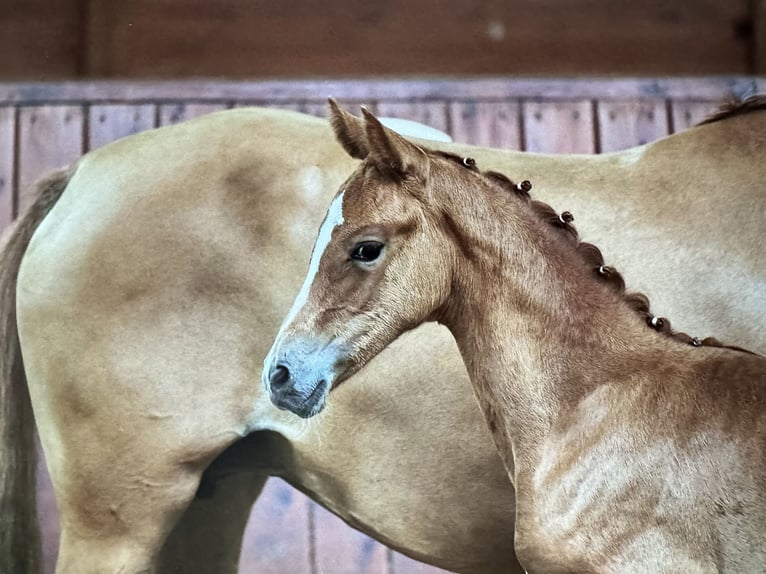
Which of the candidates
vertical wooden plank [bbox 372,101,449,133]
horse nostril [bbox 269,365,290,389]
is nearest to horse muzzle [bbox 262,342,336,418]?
horse nostril [bbox 269,365,290,389]

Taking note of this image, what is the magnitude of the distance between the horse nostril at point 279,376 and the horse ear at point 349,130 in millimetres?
311

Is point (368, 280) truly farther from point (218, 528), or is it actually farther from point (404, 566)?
point (404, 566)

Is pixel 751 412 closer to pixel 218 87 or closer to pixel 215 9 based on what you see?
pixel 218 87

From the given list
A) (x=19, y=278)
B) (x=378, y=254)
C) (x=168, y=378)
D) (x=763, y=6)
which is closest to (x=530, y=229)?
(x=378, y=254)

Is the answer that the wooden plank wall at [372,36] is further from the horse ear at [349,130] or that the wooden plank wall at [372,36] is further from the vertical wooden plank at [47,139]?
the horse ear at [349,130]

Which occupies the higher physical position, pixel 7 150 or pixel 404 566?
pixel 7 150

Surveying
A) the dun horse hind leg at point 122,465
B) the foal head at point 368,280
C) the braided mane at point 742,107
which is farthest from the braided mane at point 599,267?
the dun horse hind leg at point 122,465

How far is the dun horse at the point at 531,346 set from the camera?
1.15 m

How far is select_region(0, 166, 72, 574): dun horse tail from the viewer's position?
1723 mm

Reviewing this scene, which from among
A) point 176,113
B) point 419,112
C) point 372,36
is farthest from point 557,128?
point 176,113

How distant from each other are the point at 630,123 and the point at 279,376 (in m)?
1.17

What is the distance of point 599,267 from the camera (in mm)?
1299

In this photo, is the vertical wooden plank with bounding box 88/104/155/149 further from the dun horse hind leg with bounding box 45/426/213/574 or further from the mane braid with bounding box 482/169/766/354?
the mane braid with bounding box 482/169/766/354

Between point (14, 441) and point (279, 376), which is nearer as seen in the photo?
point (279, 376)
